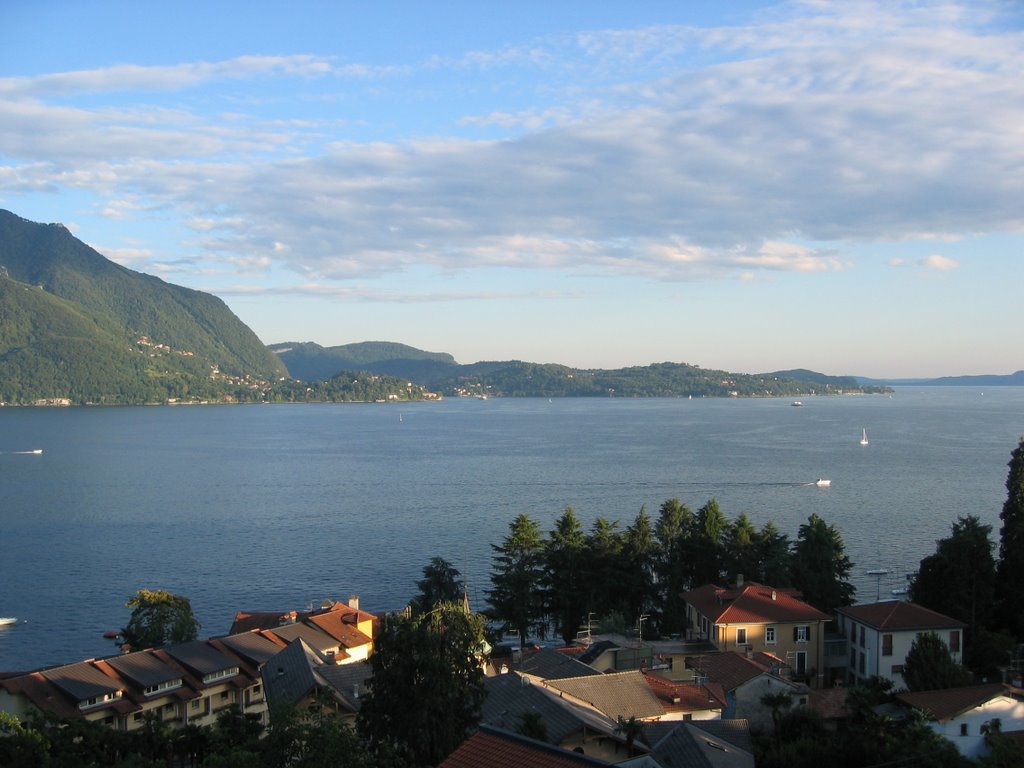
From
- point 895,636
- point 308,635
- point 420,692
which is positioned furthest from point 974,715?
point 308,635

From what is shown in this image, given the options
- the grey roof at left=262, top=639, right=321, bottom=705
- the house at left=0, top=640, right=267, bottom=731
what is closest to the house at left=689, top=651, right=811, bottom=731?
the grey roof at left=262, top=639, right=321, bottom=705

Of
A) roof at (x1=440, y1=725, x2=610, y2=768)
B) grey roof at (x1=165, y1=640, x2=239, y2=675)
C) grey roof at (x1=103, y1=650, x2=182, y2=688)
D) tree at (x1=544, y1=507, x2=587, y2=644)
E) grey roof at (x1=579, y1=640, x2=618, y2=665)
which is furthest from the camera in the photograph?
tree at (x1=544, y1=507, x2=587, y2=644)

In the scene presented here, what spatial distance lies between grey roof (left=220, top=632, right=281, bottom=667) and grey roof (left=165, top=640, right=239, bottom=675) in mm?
618

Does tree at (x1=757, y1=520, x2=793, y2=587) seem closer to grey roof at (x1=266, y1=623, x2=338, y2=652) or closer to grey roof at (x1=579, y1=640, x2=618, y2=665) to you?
grey roof at (x1=579, y1=640, x2=618, y2=665)

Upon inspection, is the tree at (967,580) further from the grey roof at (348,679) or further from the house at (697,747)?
the grey roof at (348,679)

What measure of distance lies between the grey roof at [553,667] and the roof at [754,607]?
6008 millimetres

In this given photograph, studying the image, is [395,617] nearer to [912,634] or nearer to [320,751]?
[320,751]

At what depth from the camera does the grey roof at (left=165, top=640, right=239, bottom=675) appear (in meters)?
24.8

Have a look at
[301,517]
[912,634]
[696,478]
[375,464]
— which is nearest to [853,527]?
[696,478]

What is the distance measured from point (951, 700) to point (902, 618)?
759 cm

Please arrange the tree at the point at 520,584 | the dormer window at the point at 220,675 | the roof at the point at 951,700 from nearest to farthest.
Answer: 1. the roof at the point at 951,700
2. the dormer window at the point at 220,675
3. the tree at the point at 520,584

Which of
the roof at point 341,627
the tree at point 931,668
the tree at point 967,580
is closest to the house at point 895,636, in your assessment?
the tree at point 931,668

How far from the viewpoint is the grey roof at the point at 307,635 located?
89.3 feet

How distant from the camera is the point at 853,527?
54.4 meters
